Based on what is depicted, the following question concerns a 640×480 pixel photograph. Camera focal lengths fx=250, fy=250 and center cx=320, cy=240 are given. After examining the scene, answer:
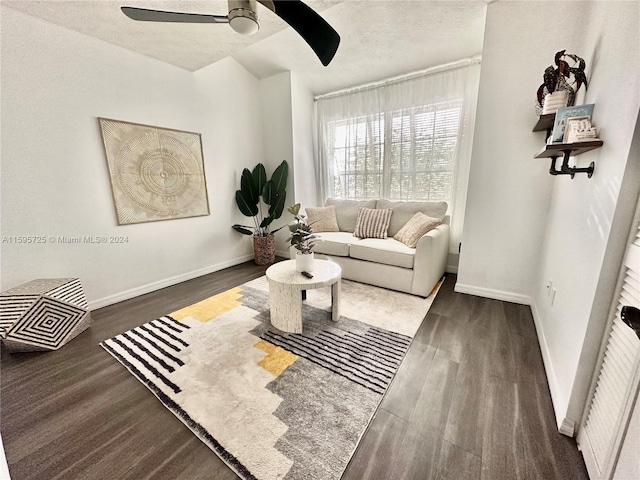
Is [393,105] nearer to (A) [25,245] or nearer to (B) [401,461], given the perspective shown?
(B) [401,461]

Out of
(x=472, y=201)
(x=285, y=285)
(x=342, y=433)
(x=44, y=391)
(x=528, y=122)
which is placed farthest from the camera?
(x=472, y=201)

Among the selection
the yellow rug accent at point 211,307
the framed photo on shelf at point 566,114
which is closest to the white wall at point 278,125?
the yellow rug accent at point 211,307

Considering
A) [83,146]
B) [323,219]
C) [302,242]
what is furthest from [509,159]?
[83,146]

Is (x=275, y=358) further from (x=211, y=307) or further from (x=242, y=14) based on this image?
(x=242, y=14)

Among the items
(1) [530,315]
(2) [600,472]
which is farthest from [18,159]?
(1) [530,315]

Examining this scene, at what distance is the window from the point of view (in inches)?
123

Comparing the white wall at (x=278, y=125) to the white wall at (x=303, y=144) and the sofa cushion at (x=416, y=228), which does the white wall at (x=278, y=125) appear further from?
the sofa cushion at (x=416, y=228)

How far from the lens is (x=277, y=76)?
146 inches

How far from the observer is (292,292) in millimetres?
1916

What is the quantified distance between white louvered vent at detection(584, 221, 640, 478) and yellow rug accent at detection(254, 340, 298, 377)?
1468 mm

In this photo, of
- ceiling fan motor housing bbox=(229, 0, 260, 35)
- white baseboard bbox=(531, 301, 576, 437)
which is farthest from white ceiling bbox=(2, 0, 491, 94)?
white baseboard bbox=(531, 301, 576, 437)

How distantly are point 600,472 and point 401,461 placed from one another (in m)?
0.71

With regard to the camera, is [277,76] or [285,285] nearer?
[285,285]

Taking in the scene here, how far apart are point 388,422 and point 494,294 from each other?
197 centimetres
